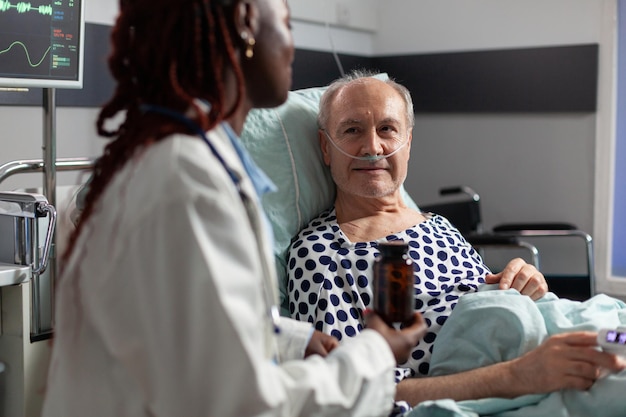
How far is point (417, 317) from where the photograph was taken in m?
1.38

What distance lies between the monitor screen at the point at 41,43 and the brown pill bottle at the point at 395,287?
4.04 feet

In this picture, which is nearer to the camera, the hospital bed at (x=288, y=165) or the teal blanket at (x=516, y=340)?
the teal blanket at (x=516, y=340)

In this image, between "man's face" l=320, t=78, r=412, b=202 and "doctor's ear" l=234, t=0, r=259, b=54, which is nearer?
"doctor's ear" l=234, t=0, r=259, b=54

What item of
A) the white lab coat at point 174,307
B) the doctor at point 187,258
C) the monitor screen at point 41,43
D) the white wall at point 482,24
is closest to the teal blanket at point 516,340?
the doctor at point 187,258

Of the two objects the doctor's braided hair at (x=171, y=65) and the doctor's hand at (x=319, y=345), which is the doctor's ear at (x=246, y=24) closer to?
the doctor's braided hair at (x=171, y=65)

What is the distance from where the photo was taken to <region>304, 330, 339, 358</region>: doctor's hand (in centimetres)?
166

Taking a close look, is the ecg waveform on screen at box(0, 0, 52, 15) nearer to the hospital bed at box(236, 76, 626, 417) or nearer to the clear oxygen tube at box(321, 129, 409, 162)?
the hospital bed at box(236, 76, 626, 417)

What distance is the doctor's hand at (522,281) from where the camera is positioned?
2.19 metres

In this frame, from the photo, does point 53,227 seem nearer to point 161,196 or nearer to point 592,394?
point 161,196

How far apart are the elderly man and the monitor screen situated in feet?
2.46

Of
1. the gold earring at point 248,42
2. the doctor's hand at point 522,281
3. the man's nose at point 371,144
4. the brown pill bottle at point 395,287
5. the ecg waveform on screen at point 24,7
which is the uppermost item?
the ecg waveform on screen at point 24,7

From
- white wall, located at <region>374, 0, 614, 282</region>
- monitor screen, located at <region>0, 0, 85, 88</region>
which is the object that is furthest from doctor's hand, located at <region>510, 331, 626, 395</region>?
white wall, located at <region>374, 0, 614, 282</region>

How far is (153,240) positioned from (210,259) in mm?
82

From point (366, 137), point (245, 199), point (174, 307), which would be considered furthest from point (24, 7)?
point (174, 307)
